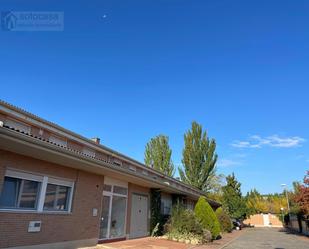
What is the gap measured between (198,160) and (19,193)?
3125 cm

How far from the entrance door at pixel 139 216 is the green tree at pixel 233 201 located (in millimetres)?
31388

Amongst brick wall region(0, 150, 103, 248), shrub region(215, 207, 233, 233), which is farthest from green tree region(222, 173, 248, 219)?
brick wall region(0, 150, 103, 248)

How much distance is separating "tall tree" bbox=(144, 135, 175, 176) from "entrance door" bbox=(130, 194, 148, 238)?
20973 millimetres

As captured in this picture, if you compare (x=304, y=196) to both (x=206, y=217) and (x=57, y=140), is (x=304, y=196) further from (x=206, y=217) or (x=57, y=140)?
(x=57, y=140)

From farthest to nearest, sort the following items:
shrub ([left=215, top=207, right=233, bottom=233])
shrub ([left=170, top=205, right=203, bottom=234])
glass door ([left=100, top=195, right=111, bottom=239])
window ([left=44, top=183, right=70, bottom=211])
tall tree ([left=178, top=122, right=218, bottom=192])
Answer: tall tree ([left=178, top=122, right=218, bottom=192]) < shrub ([left=215, top=207, right=233, bottom=233]) < shrub ([left=170, top=205, right=203, bottom=234]) < glass door ([left=100, top=195, right=111, bottom=239]) < window ([left=44, top=183, right=70, bottom=211])

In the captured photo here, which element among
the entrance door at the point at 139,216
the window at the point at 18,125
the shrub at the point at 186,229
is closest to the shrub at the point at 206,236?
the shrub at the point at 186,229

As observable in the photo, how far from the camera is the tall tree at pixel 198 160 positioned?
130ft

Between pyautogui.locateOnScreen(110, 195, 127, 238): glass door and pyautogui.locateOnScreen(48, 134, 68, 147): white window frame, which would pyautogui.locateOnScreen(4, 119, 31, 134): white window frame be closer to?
pyautogui.locateOnScreen(48, 134, 68, 147): white window frame

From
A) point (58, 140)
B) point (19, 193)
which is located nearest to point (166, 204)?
point (58, 140)

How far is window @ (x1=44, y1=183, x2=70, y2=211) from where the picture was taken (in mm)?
11531

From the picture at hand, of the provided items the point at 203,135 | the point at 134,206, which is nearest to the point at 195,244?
the point at 134,206

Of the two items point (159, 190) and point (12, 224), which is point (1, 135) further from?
point (159, 190)

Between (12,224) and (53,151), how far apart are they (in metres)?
2.71

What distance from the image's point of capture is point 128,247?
13977 millimetres
